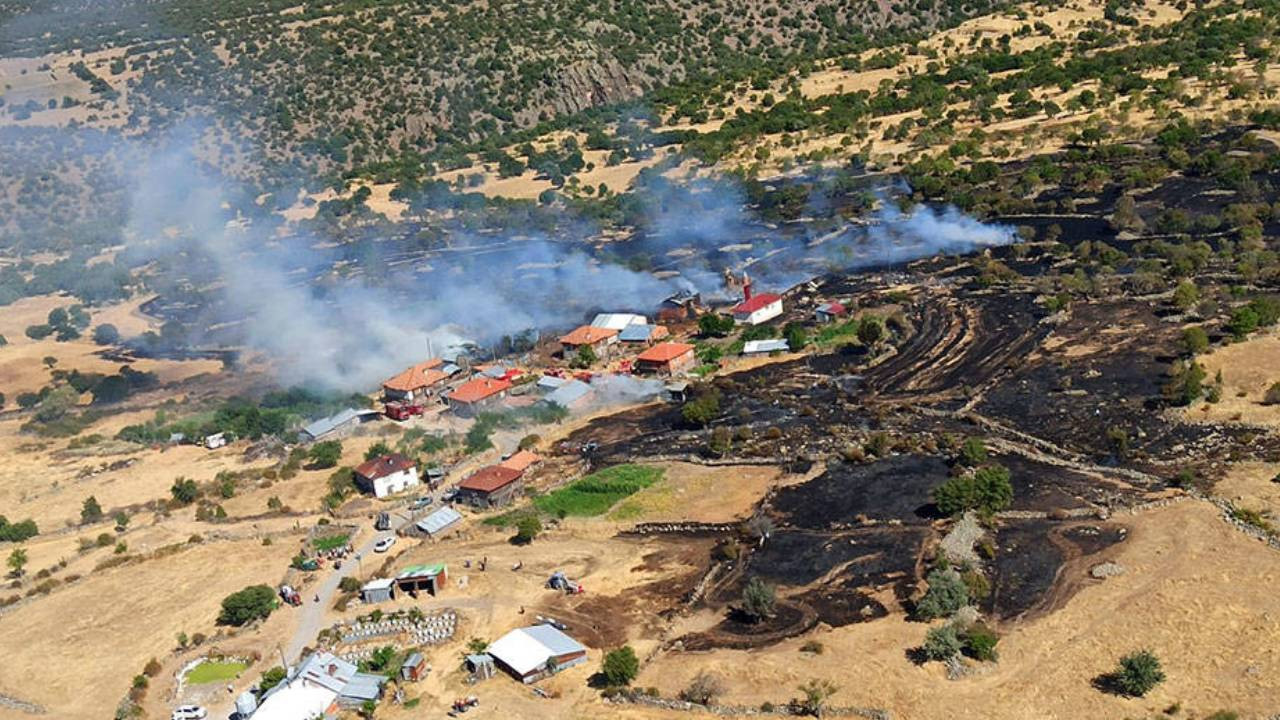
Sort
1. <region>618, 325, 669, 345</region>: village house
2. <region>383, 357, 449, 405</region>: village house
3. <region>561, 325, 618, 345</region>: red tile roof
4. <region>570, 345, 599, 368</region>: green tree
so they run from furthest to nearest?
<region>618, 325, 669, 345</region>: village house → <region>561, 325, 618, 345</region>: red tile roof → <region>570, 345, 599, 368</region>: green tree → <region>383, 357, 449, 405</region>: village house

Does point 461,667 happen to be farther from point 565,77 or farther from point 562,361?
point 565,77

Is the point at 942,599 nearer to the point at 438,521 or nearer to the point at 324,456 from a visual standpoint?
the point at 438,521

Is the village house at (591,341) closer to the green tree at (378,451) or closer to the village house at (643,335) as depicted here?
the village house at (643,335)

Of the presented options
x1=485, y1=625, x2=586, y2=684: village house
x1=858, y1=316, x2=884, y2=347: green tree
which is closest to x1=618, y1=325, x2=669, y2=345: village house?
x1=858, y1=316, x2=884, y2=347: green tree

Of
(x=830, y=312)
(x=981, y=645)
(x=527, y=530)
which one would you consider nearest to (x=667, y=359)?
(x=830, y=312)

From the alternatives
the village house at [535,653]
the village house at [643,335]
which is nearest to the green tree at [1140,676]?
the village house at [535,653]

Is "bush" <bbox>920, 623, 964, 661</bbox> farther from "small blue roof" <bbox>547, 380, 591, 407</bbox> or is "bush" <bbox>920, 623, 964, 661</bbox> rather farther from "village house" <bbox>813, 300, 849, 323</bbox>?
"village house" <bbox>813, 300, 849, 323</bbox>

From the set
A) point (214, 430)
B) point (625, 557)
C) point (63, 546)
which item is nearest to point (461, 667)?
point (625, 557)
